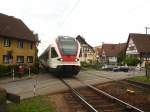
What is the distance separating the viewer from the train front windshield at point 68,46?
2883cm

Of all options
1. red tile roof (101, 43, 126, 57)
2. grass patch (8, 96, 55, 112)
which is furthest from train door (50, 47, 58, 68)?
red tile roof (101, 43, 126, 57)

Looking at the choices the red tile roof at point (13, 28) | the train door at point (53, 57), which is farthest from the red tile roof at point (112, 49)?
the train door at point (53, 57)

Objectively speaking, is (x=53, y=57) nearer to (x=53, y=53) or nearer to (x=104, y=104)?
(x=53, y=53)

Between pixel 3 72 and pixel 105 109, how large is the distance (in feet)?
80.7

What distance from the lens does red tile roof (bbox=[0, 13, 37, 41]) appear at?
4562 cm

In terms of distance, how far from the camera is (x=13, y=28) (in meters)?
49.0

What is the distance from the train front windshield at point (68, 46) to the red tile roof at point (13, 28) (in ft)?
51.2

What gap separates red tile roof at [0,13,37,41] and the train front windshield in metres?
15.6

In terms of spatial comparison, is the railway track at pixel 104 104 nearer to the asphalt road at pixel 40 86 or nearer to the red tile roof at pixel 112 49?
the asphalt road at pixel 40 86

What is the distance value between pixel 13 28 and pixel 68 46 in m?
21.7

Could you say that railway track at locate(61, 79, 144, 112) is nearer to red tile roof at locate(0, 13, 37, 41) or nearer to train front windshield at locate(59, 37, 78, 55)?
train front windshield at locate(59, 37, 78, 55)

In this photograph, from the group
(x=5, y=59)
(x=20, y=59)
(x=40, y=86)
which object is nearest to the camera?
(x=40, y=86)

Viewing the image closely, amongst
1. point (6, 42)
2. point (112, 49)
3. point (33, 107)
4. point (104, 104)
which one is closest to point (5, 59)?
point (6, 42)

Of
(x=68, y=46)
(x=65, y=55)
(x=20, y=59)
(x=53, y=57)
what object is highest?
(x=68, y=46)
